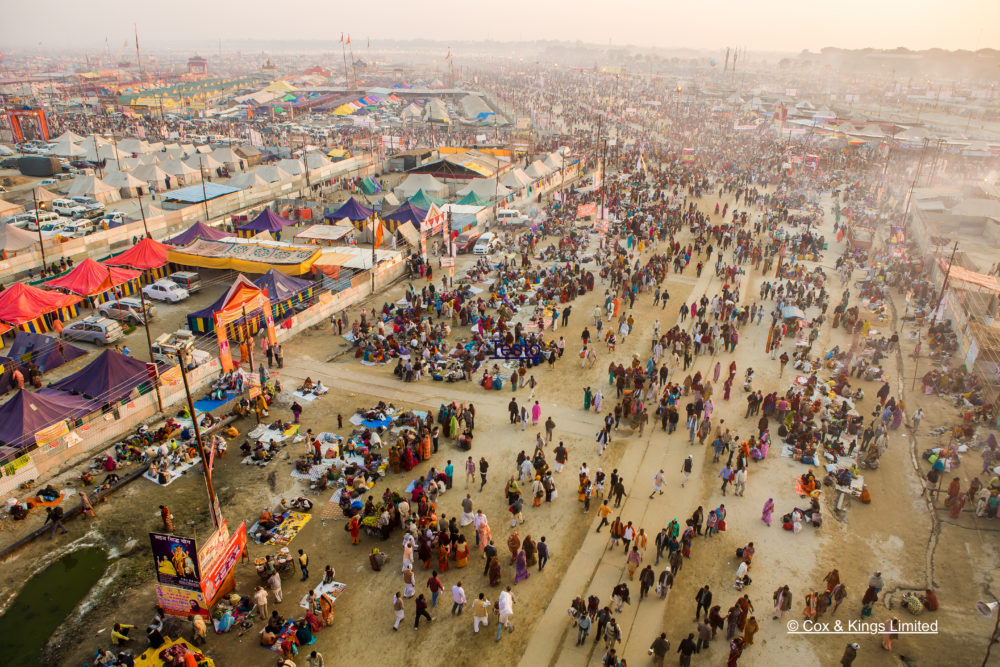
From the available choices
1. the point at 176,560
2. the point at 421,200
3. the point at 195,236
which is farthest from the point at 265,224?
the point at 176,560

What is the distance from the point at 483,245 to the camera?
100ft

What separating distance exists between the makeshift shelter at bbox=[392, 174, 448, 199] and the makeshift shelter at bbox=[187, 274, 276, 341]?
20.2 meters

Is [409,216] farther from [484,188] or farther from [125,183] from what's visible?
[125,183]

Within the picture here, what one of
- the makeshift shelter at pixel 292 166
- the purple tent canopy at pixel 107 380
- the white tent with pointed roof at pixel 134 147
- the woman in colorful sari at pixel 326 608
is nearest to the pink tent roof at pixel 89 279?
the purple tent canopy at pixel 107 380

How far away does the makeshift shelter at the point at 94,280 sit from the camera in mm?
22953

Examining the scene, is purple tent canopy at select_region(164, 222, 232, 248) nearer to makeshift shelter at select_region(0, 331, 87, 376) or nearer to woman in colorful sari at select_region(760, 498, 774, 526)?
makeshift shelter at select_region(0, 331, 87, 376)

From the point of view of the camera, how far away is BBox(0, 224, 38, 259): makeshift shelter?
26891mm

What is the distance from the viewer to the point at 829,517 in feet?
45.1

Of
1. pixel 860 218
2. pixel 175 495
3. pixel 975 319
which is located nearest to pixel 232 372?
pixel 175 495

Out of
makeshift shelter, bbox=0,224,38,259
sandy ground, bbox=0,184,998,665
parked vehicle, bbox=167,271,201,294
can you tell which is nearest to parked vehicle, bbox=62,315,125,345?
parked vehicle, bbox=167,271,201,294

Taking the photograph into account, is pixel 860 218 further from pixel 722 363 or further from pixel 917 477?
pixel 917 477

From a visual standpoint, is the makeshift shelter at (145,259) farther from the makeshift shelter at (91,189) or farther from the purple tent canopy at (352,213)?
the makeshift shelter at (91,189)

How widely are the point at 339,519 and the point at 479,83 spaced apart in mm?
156264

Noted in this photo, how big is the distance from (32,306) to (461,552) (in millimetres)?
18514
